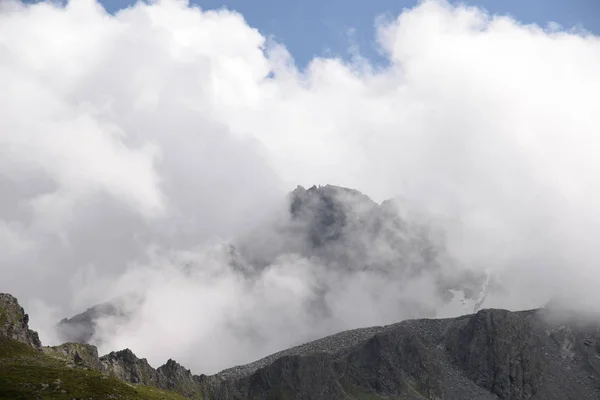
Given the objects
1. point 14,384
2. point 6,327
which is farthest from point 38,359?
point 14,384

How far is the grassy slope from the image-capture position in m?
154

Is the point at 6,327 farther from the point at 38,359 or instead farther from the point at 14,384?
the point at 14,384

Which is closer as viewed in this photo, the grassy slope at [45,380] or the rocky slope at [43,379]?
the grassy slope at [45,380]

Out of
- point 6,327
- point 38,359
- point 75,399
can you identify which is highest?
point 6,327

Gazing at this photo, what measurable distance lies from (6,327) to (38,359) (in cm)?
1972

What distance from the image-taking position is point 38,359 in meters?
187

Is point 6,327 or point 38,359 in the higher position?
point 6,327

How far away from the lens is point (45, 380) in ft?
529

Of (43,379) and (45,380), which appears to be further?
(43,379)

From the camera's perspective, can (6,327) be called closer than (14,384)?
No

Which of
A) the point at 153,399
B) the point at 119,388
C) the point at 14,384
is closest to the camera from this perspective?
the point at 14,384

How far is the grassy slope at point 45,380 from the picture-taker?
154 meters

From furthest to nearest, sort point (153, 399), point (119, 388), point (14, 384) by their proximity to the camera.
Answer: point (153, 399) < point (119, 388) < point (14, 384)

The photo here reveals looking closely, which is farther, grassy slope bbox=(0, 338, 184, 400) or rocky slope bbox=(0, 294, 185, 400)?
rocky slope bbox=(0, 294, 185, 400)
